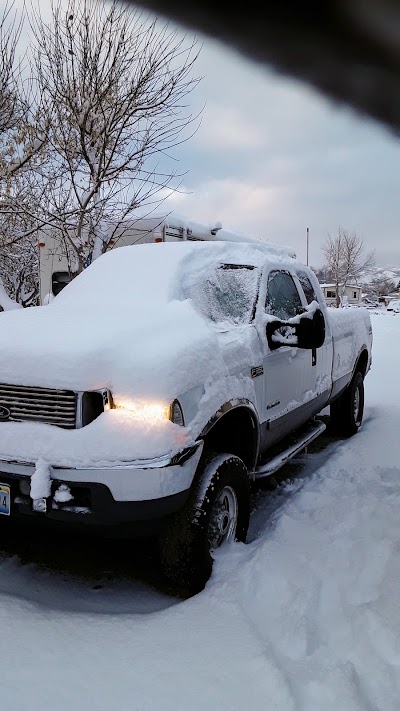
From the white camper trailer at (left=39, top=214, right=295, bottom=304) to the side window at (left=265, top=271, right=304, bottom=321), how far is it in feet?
14.8

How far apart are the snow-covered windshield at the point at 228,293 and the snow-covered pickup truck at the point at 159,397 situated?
0.03ft

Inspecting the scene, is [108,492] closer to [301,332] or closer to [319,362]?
[301,332]

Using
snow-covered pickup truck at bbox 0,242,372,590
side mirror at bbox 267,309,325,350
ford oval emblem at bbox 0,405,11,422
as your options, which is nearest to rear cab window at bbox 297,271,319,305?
snow-covered pickup truck at bbox 0,242,372,590

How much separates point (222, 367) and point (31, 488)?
3.92 feet

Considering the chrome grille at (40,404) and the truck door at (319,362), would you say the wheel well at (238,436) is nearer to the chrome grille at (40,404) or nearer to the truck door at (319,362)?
the chrome grille at (40,404)

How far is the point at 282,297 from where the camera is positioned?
4.48m

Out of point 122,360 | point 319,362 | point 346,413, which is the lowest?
point 346,413

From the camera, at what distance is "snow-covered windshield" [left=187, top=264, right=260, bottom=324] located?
12.4 ft

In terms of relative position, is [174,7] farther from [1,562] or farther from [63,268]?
[63,268]

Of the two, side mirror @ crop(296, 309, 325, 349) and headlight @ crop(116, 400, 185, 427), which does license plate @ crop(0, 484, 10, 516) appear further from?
side mirror @ crop(296, 309, 325, 349)

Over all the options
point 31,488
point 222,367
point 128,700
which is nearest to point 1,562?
point 31,488

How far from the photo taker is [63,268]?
11219mm

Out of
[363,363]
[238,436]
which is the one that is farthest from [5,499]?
[363,363]

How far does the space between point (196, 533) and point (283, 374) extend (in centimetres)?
163
